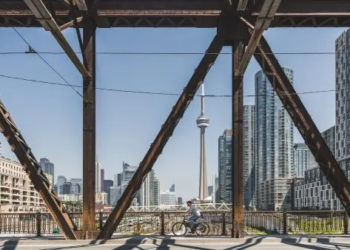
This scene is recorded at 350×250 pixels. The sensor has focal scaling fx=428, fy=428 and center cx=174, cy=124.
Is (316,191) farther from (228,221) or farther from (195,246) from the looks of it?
(195,246)

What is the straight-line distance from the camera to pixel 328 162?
41.8ft

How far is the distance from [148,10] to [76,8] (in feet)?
7.22

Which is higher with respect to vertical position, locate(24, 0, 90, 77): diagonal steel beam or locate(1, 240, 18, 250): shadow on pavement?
locate(24, 0, 90, 77): diagonal steel beam

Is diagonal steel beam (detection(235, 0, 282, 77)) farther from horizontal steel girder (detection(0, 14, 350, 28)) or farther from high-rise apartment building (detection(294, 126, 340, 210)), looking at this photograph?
high-rise apartment building (detection(294, 126, 340, 210))

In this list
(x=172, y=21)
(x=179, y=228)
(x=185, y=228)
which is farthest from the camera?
(x=179, y=228)

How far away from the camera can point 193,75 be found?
43.4 ft

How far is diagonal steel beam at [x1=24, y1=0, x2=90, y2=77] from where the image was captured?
8.82 metres

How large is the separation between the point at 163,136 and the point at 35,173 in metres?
3.87

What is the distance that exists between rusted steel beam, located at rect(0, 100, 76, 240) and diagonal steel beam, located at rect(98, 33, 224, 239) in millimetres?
1194

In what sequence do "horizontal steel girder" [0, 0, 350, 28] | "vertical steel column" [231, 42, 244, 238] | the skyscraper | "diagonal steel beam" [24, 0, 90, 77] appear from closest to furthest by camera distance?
"diagonal steel beam" [24, 0, 90, 77], "vertical steel column" [231, 42, 244, 238], "horizontal steel girder" [0, 0, 350, 28], the skyscraper

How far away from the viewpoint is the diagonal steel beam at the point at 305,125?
1273cm

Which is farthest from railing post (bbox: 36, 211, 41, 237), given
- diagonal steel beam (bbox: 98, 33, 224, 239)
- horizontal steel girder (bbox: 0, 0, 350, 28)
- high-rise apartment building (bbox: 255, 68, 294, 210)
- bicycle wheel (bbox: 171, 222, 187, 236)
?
high-rise apartment building (bbox: 255, 68, 294, 210)

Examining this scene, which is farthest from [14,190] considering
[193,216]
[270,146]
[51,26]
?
[51,26]

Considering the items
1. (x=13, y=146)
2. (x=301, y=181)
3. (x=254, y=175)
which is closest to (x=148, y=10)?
(x=13, y=146)
